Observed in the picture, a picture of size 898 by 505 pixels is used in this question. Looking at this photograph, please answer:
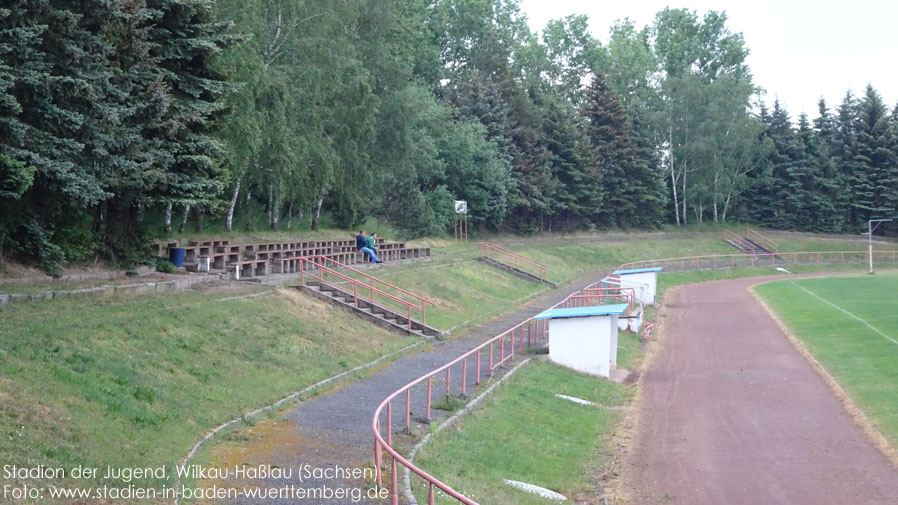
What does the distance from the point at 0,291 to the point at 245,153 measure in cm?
1357

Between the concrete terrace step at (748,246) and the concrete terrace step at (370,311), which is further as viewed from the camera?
the concrete terrace step at (748,246)

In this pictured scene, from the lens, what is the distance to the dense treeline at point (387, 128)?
20.3m

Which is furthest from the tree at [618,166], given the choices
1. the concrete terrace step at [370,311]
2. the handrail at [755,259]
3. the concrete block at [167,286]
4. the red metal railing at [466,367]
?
the concrete block at [167,286]

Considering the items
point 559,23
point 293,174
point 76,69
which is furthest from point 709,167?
point 76,69

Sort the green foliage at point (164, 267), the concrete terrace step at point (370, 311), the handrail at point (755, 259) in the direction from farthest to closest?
the handrail at point (755, 259), the concrete terrace step at point (370, 311), the green foliage at point (164, 267)

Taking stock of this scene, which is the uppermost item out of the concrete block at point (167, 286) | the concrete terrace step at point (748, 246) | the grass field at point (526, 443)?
the concrete block at point (167, 286)

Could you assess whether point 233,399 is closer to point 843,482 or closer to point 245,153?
point 843,482

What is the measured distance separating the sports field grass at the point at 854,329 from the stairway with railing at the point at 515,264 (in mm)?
12564

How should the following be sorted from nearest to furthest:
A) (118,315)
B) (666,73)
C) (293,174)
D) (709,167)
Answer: (118,315) < (293,174) < (709,167) < (666,73)

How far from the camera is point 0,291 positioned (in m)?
17.5

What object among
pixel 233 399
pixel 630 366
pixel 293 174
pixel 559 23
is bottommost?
pixel 630 366

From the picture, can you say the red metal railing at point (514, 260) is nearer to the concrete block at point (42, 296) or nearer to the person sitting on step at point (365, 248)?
the person sitting on step at point (365, 248)

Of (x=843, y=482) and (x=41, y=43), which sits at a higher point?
(x=41, y=43)

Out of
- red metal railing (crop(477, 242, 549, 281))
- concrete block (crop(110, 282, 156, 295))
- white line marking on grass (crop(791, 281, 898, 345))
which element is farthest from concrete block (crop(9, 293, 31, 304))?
red metal railing (crop(477, 242, 549, 281))
